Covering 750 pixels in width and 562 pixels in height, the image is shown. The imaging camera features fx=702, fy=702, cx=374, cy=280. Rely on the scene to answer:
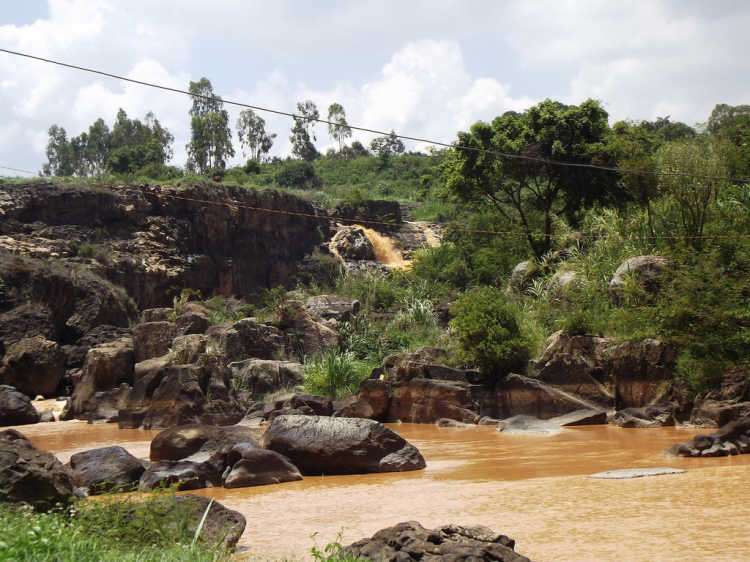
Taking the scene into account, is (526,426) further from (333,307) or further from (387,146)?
(387,146)

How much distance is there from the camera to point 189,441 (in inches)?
384

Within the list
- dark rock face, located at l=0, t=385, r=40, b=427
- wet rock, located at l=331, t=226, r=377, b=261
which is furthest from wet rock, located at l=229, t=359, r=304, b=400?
wet rock, located at l=331, t=226, r=377, b=261

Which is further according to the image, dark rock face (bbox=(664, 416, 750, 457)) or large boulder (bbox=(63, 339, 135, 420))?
large boulder (bbox=(63, 339, 135, 420))

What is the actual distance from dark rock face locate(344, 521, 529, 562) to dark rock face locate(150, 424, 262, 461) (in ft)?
16.5

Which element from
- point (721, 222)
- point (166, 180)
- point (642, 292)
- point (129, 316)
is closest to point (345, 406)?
point (642, 292)

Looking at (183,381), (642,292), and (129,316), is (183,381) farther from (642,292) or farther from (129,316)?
(129,316)

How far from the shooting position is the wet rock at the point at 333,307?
2338 cm

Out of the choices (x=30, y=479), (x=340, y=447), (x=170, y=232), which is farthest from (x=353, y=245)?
(x=30, y=479)

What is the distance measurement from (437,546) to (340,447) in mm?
5164

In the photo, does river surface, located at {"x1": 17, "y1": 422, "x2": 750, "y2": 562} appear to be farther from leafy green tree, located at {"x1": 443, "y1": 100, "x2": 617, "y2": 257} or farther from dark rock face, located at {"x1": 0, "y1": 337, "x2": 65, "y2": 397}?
leafy green tree, located at {"x1": 443, "y1": 100, "x2": 617, "y2": 257}

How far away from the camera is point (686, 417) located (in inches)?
532

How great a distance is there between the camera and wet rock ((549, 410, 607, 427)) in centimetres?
1438

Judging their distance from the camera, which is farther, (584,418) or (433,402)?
(433,402)

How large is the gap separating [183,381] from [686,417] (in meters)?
10.4
